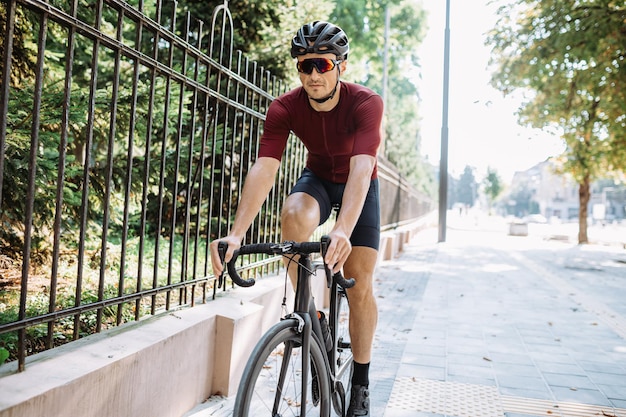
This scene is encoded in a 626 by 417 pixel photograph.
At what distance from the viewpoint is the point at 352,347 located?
2945mm

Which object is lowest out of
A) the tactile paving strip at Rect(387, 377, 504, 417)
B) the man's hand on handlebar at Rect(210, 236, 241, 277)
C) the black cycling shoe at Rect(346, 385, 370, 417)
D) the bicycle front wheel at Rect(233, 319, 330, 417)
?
the tactile paving strip at Rect(387, 377, 504, 417)

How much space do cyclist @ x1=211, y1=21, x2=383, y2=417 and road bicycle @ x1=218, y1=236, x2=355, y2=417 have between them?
181 mm

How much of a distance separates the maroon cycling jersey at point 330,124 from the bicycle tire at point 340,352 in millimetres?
754

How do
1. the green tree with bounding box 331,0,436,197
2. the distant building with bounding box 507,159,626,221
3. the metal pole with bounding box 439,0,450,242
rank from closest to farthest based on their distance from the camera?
the green tree with bounding box 331,0,436,197, the metal pole with bounding box 439,0,450,242, the distant building with bounding box 507,159,626,221

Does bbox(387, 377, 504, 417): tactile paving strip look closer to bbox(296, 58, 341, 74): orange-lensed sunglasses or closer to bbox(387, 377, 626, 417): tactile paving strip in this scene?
bbox(387, 377, 626, 417): tactile paving strip

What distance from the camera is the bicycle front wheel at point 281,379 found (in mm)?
1904

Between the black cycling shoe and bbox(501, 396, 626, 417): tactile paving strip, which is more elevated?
the black cycling shoe

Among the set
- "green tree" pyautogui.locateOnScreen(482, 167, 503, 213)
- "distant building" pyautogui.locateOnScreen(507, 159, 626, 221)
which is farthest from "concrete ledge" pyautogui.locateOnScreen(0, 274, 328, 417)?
"distant building" pyautogui.locateOnScreen(507, 159, 626, 221)

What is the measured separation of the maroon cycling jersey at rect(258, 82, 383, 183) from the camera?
2547 mm

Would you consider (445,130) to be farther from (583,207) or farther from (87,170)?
(87,170)

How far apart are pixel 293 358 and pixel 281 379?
0.10 m

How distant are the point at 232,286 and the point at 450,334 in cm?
257

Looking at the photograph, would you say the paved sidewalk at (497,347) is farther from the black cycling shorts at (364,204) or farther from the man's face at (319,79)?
the man's face at (319,79)

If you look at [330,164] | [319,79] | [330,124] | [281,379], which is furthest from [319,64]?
[281,379]
